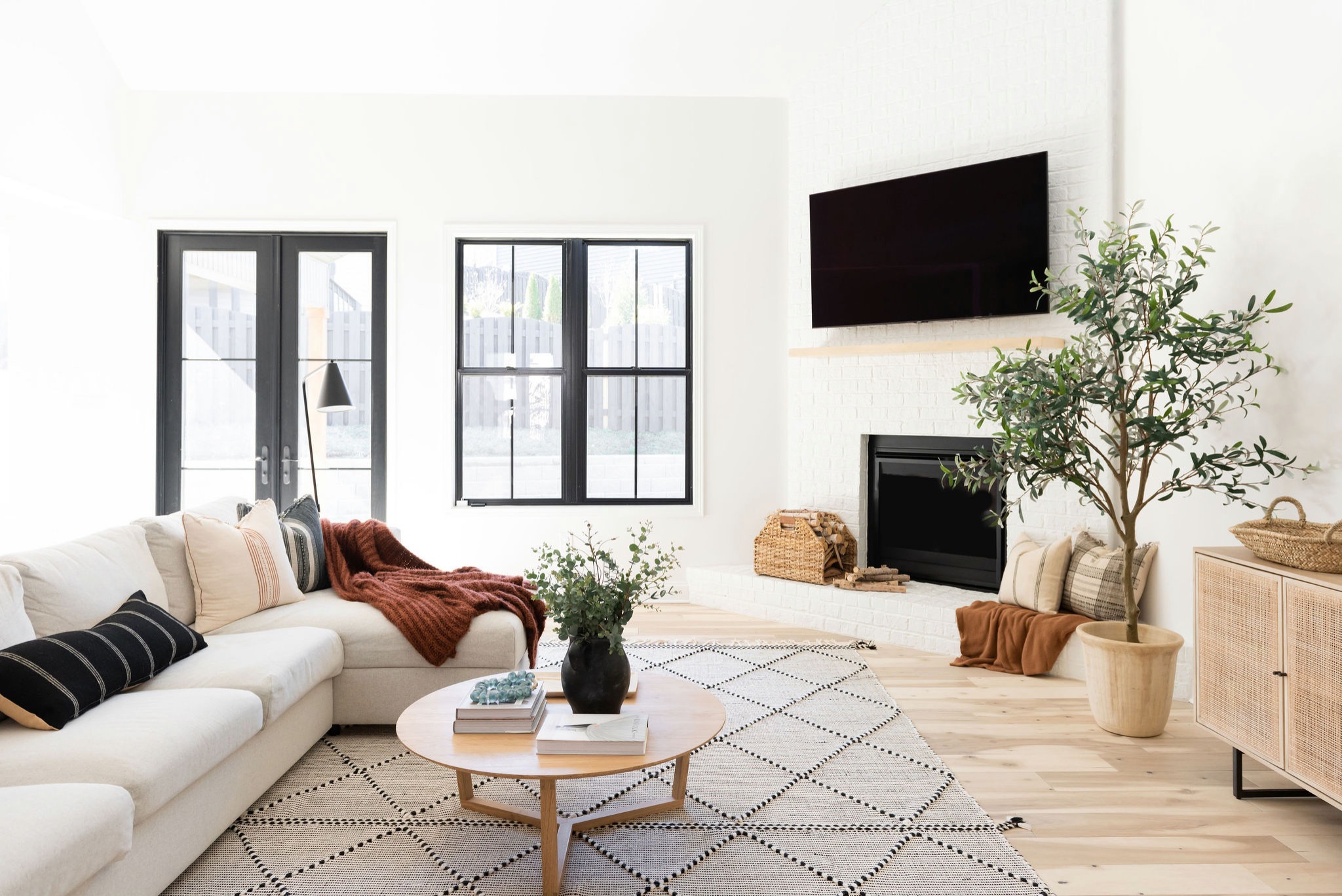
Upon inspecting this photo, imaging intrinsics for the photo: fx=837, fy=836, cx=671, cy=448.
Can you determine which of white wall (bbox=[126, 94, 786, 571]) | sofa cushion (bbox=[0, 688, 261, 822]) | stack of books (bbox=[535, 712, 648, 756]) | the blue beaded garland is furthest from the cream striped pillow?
sofa cushion (bbox=[0, 688, 261, 822])

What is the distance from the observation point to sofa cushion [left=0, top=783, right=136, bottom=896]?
1.51 metres

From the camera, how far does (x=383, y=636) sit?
313cm

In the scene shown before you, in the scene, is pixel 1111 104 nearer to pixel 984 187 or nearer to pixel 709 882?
pixel 984 187

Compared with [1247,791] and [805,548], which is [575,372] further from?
[1247,791]

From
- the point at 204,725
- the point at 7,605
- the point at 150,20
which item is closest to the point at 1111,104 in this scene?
the point at 204,725

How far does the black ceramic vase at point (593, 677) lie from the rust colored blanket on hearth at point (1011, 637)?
2340 mm

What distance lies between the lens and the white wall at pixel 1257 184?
111 inches

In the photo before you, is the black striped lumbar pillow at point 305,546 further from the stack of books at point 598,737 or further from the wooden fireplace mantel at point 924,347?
the wooden fireplace mantel at point 924,347

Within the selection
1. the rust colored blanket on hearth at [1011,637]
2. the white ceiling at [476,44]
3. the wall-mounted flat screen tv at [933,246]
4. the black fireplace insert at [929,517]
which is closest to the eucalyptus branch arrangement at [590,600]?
the rust colored blanket on hearth at [1011,637]

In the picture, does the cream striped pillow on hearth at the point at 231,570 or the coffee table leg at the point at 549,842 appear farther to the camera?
the cream striped pillow on hearth at the point at 231,570

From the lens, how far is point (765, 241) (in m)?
5.38

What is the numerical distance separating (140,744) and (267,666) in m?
0.61

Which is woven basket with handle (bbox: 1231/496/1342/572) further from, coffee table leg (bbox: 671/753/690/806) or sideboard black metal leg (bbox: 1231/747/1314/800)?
coffee table leg (bbox: 671/753/690/806)

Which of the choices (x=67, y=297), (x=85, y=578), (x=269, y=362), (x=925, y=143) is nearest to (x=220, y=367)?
(x=269, y=362)
